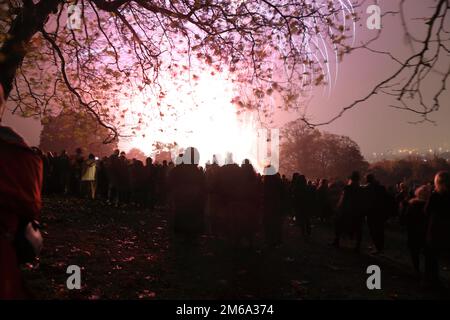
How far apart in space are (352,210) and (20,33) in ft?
31.8

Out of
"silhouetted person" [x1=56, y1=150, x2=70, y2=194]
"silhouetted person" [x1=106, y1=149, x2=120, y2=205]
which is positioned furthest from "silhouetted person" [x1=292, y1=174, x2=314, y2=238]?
"silhouetted person" [x1=56, y1=150, x2=70, y2=194]

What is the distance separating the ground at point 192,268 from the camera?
5.96 meters

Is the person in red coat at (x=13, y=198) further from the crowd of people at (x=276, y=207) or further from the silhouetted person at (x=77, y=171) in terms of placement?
the silhouetted person at (x=77, y=171)

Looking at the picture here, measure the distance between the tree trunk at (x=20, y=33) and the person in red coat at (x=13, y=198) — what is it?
666 centimetres

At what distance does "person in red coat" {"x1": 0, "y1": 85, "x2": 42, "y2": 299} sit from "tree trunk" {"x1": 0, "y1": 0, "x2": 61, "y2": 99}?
666 centimetres

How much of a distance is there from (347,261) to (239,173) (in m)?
3.54

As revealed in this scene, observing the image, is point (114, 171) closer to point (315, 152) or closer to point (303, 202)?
point (303, 202)

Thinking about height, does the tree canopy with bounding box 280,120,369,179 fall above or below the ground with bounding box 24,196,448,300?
above

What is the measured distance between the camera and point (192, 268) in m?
7.37

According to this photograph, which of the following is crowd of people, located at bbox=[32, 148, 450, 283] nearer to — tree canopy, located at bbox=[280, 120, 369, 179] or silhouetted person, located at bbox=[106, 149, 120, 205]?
silhouetted person, located at bbox=[106, 149, 120, 205]

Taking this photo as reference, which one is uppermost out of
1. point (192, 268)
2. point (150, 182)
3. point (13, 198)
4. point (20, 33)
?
point (20, 33)

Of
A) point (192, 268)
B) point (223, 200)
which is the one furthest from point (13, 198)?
point (223, 200)

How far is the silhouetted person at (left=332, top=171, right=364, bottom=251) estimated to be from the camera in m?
10.6

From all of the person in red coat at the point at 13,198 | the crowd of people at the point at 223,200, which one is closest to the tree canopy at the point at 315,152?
the crowd of people at the point at 223,200
